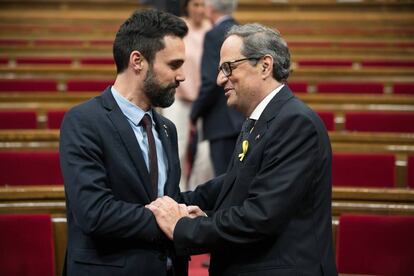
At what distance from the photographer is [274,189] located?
58.4 inches

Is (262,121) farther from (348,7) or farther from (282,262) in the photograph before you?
(348,7)

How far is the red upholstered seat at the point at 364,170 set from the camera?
9.66ft

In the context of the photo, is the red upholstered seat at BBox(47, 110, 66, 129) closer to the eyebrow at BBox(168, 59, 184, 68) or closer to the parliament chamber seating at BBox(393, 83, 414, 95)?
the eyebrow at BBox(168, 59, 184, 68)

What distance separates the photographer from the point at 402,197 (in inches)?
89.1

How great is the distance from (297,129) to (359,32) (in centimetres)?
549

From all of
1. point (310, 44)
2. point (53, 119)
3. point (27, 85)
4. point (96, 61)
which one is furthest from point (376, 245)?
point (310, 44)

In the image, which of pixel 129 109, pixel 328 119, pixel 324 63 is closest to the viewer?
pixel 129 109

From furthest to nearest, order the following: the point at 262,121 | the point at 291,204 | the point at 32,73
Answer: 1. the point at 32,73
2. the point at 262,121
3. the point at 291,204

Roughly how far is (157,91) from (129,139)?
0.15 meters

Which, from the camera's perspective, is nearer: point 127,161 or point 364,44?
point 127,161

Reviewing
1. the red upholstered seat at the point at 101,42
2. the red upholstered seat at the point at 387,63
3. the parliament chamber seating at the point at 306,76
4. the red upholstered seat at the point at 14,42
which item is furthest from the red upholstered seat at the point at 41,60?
the red upholstered seat at the point at 387,63

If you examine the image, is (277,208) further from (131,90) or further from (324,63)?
(324,63)

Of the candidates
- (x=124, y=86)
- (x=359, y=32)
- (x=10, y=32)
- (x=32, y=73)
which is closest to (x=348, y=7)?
(x=359, y=32)

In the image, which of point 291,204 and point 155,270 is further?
point 155,270
